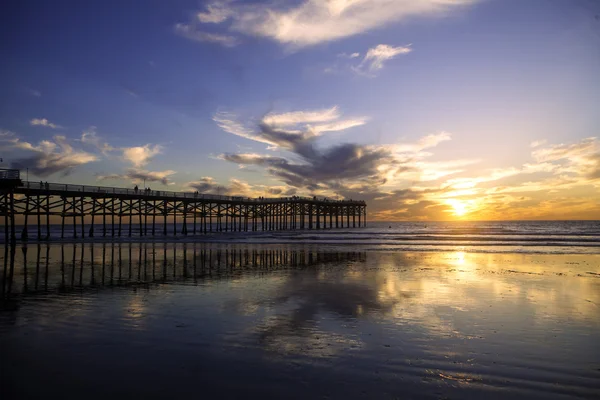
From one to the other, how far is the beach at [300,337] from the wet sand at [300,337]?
0.11 feet

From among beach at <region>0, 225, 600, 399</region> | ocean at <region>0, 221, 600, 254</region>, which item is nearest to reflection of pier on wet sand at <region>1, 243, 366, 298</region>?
beach at <region>0, 225, 600, 399</region>

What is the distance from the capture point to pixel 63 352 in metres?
6.86

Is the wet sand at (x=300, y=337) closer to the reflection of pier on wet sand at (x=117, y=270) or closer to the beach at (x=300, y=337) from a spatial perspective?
the beach at (x=300, y=337)

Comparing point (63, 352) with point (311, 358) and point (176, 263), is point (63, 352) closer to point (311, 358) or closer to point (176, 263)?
point (311, 358)

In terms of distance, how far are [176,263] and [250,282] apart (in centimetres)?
803

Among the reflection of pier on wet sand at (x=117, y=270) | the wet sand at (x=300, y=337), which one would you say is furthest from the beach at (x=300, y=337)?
Answer: the reflection of pier on wet sand at (x=117, y=270)

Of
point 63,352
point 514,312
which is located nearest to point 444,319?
Answer: point 514,312

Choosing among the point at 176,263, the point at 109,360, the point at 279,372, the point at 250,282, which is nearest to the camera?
the point at 279,372

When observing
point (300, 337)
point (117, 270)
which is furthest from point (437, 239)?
point (300, 337)

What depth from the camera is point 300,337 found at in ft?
25.7

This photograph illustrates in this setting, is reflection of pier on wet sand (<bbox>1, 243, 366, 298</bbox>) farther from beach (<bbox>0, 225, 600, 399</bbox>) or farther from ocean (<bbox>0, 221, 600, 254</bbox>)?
ocean (<bbox>0, 221, 600, 254</bbox>)

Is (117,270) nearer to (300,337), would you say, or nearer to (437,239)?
(300,337)

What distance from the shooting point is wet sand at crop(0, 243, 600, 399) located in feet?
18.1

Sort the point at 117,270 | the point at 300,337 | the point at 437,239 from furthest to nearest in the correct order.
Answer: the point at 437,239
the point at 117,270
the point at 300,337
